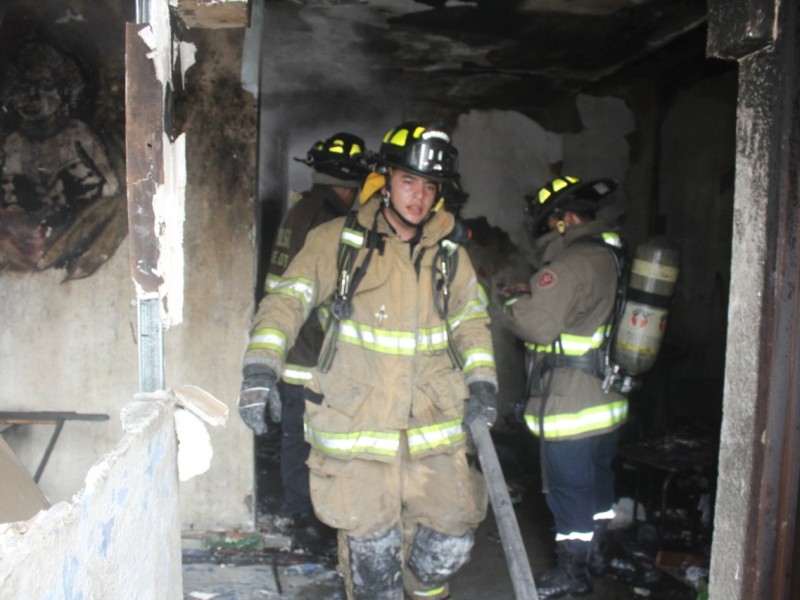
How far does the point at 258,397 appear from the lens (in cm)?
289

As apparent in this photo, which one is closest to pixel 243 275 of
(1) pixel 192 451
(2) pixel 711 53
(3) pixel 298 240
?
(3) pixel 298 240

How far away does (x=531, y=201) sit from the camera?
14.6 feet

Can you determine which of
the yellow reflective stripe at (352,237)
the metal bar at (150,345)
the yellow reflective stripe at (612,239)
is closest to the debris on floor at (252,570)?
the yellow reflective stripe at (352,237)

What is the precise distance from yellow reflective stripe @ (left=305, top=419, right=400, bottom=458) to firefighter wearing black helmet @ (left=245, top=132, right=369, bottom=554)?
130cm

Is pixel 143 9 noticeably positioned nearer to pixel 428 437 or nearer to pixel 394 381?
pixel 394 381

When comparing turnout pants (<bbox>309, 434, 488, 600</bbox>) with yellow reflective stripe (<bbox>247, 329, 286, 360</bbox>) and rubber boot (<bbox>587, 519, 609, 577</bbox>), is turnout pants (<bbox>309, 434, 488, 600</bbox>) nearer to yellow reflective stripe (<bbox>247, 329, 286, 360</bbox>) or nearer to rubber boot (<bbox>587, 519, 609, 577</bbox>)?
yellow reflective stripe (<bbox>247, 329, 286, 360</bbox>)

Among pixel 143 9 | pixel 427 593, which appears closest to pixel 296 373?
pixel 427 593

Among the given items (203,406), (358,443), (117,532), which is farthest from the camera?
(358,443)

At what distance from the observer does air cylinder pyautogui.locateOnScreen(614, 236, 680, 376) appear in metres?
4.11

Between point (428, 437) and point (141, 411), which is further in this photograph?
point (428, 437)

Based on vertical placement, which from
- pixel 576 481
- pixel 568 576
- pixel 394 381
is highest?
pixel 394 381

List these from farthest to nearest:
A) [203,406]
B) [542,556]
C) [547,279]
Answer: [542,556]
[547,279]
[203,406]

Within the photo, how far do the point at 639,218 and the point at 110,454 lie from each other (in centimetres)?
569

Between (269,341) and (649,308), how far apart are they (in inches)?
84.5
